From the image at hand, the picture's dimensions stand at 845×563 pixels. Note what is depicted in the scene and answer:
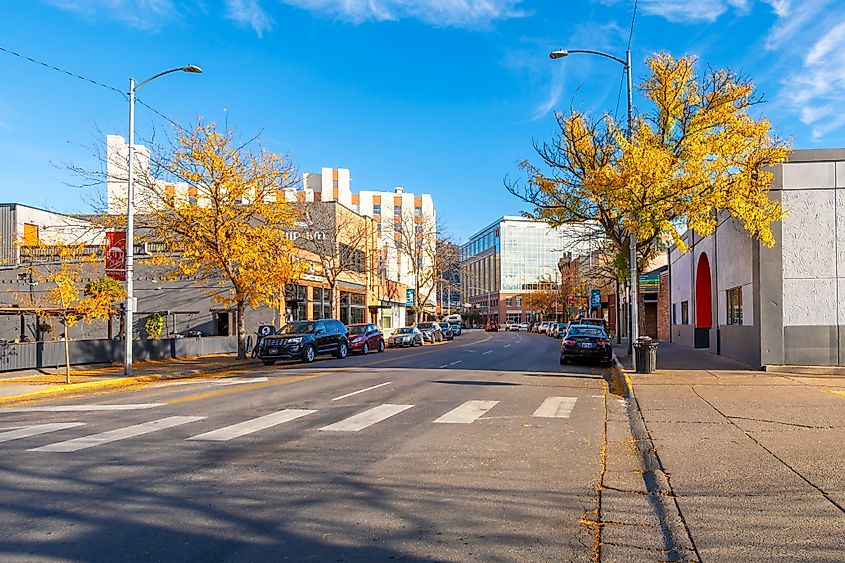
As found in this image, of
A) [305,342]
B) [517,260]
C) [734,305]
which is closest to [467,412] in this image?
[734,305]

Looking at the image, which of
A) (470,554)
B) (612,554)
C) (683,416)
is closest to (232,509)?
(470,554)

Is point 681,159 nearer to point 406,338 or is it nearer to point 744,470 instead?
point 744,470

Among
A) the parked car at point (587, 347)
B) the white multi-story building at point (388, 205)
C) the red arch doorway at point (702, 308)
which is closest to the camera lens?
the parked car at point (587, 347)

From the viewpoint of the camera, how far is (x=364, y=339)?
35.4m

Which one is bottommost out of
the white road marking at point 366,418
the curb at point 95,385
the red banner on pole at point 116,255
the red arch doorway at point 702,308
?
the curb at point 95,385

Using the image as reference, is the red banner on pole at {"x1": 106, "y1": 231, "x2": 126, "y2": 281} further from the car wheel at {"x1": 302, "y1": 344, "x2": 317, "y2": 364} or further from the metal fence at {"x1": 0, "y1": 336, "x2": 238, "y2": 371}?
the car wheel at {"x1": 302, "y1": 344, "x2": 317, "y2": 364}

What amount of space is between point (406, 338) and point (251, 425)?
35.0m

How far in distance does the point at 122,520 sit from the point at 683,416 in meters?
9.19

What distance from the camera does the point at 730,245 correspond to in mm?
24469

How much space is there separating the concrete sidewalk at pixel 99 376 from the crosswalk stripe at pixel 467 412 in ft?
33.4

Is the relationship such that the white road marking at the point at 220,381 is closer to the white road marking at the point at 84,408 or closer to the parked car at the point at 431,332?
the white road marking at the point at 84,408

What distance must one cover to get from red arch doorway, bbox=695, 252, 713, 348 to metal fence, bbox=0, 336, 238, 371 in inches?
850

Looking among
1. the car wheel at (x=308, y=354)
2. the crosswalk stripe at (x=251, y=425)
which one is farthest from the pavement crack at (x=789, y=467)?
the car wheel at (x=308, y=354)

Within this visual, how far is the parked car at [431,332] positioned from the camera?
178ft
